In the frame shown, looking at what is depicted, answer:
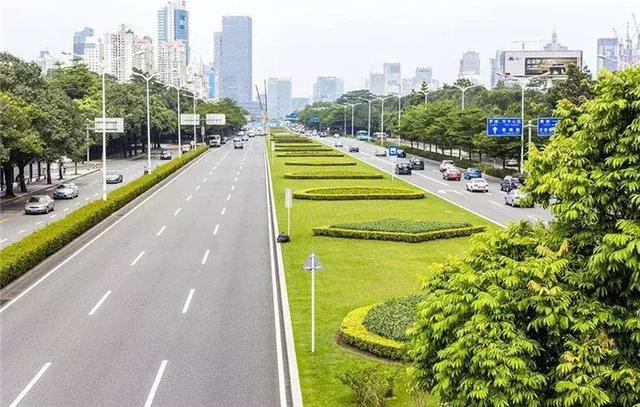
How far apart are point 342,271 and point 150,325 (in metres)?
8.29

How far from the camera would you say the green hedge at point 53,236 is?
88.7 feet

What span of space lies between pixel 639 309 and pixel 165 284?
20.0 metres

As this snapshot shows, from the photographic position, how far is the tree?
29.4 feet

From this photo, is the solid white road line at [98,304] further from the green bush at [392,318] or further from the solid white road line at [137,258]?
the green bush at [392,318]

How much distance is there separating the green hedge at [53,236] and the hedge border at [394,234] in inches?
421

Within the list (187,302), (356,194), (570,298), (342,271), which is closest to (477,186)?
(356,194)

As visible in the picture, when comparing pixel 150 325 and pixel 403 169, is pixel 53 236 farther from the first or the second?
pixel 403 169

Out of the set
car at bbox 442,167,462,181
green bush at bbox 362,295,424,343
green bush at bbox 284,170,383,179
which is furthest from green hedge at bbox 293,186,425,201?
green bush at bbox 362,295,424,343

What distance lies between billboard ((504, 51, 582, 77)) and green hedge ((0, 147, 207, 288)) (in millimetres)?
84913

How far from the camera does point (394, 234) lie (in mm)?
34344

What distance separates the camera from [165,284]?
26875 millimetres

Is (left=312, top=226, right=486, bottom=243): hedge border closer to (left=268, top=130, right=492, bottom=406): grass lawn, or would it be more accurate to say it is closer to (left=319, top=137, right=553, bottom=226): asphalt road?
(left=268, top=130, right=492, bottom=406): grass lawn

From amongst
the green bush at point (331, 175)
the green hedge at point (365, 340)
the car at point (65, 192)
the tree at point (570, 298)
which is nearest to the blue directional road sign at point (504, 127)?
the green bush at point (331, 175)

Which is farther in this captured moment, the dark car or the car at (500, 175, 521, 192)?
the dark car
